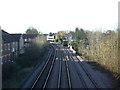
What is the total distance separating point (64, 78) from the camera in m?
19.0

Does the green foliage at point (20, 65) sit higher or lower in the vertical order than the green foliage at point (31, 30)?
lower

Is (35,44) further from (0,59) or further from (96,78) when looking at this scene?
(96,78)

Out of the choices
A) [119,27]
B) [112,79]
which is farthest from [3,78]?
[119,27]

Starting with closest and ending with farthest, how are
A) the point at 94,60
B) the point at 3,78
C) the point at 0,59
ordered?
the point at 3,78 < the point at 0,59 < the point at 94,60

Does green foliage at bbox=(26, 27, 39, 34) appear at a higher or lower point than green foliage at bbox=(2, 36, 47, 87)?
higher

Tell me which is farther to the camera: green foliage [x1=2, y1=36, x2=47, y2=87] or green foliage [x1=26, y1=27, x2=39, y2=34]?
green foliage [x1=26, y1=27, x2=39, y2=34]

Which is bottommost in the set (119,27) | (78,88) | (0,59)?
(78,88)

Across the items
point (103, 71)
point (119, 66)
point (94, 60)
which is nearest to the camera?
point (119, 66)

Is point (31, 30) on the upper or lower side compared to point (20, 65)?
upper

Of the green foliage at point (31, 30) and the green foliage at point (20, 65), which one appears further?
the green foliage at point (31, 30)

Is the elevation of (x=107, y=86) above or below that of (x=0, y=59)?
below

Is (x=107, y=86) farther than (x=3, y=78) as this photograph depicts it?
No

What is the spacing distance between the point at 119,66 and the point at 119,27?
5351mm

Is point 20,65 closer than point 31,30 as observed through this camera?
Yes
